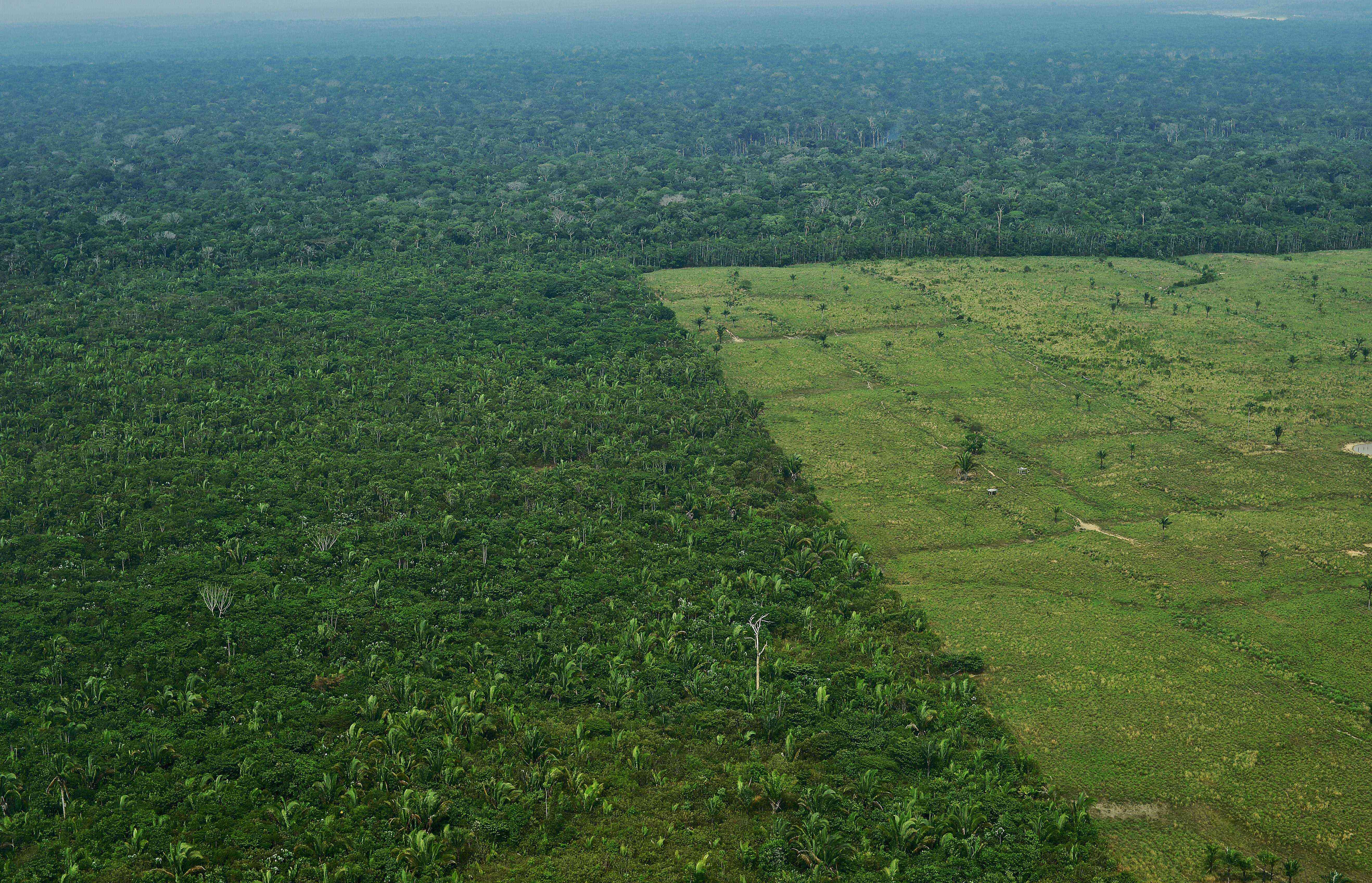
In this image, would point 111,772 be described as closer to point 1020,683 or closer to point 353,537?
point 353,537

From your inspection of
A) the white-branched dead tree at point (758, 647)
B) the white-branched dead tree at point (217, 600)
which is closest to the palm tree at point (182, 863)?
the white-branched dead tree at point (217, 600)

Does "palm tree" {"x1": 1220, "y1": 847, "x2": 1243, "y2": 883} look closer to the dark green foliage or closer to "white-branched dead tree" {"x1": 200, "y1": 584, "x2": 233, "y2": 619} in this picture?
the dark green foliage

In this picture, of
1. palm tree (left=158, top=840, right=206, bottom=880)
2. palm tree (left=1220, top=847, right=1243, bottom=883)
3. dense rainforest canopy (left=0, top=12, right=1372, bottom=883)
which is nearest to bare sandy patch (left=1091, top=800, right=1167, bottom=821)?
dense rainforest canopy (left=0, top=12, right=1372, bottom=883)

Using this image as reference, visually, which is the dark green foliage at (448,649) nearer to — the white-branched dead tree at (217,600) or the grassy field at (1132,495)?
the white-branched dead tree at (217,600)

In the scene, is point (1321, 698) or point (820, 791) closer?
point (820, 791)

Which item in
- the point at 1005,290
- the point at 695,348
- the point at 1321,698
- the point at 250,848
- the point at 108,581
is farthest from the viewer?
the point at 1005,290

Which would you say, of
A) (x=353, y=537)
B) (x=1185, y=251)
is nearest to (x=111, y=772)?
(x=353, y=537)

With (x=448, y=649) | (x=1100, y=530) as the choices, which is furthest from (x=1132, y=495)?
(x=448, y=649)

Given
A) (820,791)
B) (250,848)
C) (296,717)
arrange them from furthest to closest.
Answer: (296,717) → (820,791) → (250,848)
